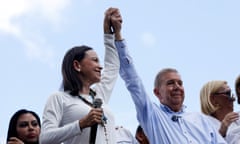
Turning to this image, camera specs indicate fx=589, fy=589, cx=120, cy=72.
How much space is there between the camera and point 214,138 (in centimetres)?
638

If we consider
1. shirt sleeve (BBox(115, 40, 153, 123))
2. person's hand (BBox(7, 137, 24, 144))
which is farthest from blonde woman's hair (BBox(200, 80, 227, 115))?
person's hand (BBox(7, 137, 24, 144))

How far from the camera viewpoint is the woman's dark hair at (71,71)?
5.51 meters

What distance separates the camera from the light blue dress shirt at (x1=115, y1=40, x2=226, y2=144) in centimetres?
593

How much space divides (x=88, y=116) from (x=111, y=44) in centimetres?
126

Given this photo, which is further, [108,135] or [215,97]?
[215,97]

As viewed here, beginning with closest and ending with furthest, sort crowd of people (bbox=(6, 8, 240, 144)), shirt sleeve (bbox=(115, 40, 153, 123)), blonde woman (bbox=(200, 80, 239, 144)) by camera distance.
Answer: crowd of people (bbox=(6, 8, 240, 144)) → shirt sleeve (bbox=(115, 40, 153, 123)) → blonde woman (bbox=(200, 80, 239, 144))

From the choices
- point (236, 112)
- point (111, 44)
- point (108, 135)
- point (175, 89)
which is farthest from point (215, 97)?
point (108, 135)

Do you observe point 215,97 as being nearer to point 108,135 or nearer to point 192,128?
point 192,128

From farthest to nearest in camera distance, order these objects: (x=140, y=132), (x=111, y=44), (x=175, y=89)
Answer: (x=140, y=132) → (x=175, y=89) → (x=111, y=44)

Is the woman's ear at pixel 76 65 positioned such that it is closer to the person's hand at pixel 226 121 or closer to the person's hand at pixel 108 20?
the person's hand at pixel 108 20

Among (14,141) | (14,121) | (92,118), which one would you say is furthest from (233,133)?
(14,141)

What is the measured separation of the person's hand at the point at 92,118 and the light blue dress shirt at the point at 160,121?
1.02m

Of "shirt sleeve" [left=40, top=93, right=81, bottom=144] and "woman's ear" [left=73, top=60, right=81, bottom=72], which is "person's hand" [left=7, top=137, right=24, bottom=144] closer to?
"shirt sleeve" [left=40, top=93, right=81, bottom=144]

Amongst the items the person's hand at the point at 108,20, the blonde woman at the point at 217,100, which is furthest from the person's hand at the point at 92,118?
the blonde woman at the point at 217,100
